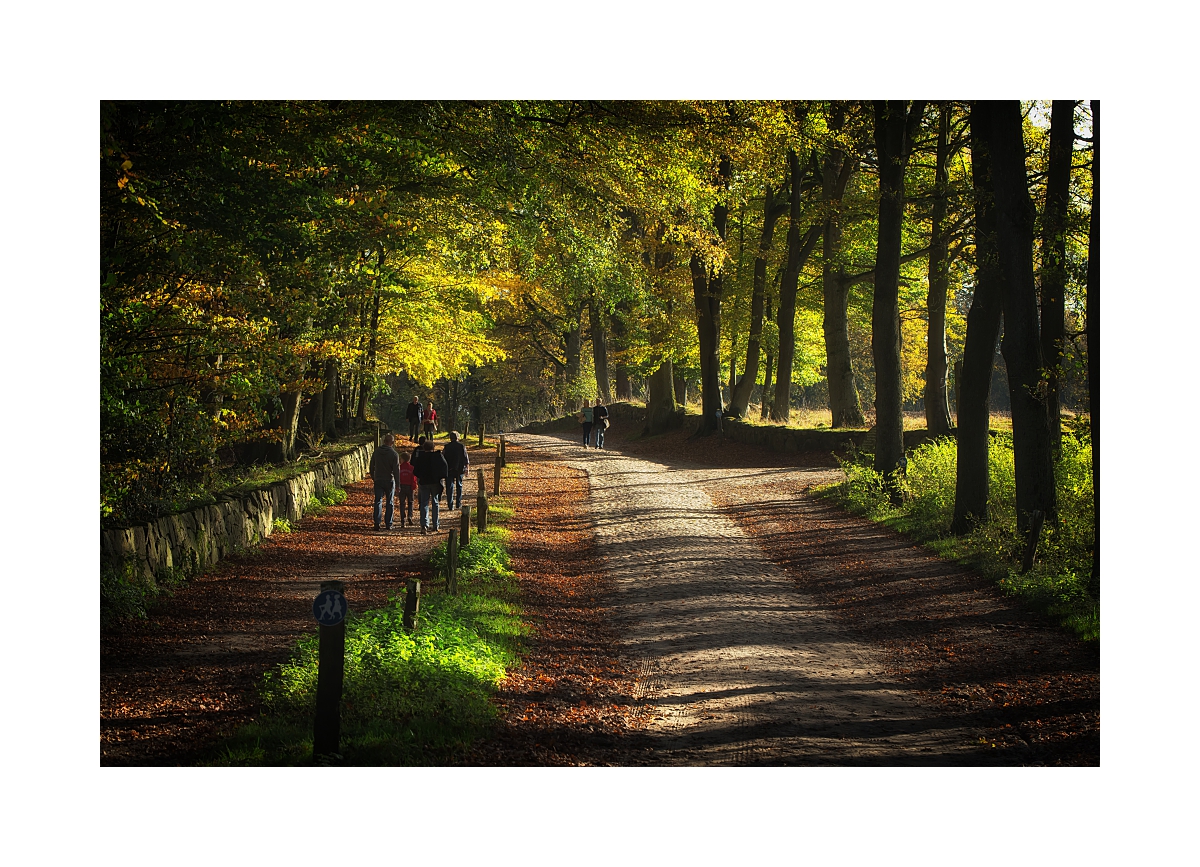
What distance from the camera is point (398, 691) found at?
21.4ft

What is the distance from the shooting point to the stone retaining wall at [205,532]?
31.1 feet

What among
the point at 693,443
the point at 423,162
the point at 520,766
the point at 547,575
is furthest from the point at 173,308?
the point at 693,443

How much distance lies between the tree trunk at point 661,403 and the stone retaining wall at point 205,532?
1863 cm

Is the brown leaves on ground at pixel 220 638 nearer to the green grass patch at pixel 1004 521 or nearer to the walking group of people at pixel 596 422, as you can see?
the green grass patch at pixel 1004 521

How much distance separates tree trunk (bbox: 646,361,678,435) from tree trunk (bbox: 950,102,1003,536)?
20285 millimetres

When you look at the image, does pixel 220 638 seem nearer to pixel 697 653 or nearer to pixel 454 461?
pixel 697 653

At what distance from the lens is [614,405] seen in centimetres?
4600

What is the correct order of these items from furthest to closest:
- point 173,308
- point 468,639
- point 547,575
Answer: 1. point 547,575
2. point 173,308
3. point 468,639

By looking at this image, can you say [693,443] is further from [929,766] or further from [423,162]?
[929,766]

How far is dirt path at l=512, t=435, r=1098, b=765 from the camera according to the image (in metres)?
6.05

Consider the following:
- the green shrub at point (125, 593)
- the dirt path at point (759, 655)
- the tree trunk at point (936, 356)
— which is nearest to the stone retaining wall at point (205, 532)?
the green shrub at point (125, 593)

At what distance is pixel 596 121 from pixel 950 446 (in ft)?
34.2

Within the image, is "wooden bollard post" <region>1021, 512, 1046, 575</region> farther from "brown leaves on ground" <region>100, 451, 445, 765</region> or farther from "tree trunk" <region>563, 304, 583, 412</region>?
"tree trunk" <region>563, 304, 583, 412</region>

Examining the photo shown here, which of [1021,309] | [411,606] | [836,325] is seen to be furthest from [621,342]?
[411,606]
